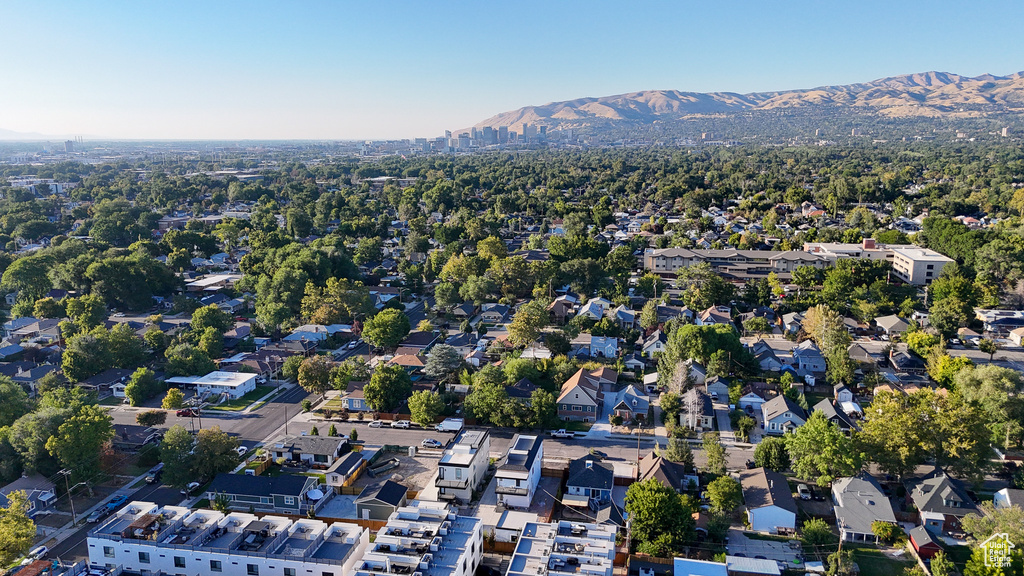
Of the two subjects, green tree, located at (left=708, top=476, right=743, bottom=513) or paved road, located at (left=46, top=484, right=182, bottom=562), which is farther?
green tree, located at (left=708, top=476, right=743, bottom=513)

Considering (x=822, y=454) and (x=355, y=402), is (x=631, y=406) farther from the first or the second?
(x=355, y=402)

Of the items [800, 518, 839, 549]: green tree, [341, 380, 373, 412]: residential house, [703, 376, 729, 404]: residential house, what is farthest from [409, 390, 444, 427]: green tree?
[800, 518, 839, 549]: green tree

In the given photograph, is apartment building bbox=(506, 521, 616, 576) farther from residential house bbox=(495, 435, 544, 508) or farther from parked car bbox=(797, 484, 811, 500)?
parked car bbox=(797, 484, 811, 500)

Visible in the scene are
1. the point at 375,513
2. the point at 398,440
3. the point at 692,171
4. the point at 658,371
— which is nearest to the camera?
the point at 375,513

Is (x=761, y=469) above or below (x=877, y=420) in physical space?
below

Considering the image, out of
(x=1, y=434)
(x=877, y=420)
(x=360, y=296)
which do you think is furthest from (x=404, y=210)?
(x=877, y=420)

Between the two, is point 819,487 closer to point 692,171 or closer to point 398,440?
point 398,440

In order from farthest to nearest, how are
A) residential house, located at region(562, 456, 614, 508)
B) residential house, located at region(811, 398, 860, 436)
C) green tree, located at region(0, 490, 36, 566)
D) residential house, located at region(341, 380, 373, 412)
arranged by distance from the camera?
residential house, located at region(341, 380, 373, 412)
residential house, located at region(811, 398, 860, 436)
residential house, located at region(562, 456, 614, 508)
green tree, located at region(0, 490, 36, 566)
